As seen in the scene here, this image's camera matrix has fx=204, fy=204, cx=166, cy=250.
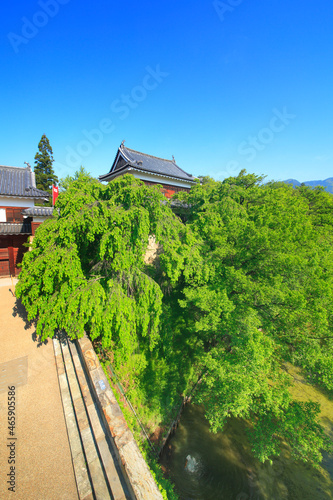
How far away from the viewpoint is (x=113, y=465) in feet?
12.4

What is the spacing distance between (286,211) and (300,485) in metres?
10.4

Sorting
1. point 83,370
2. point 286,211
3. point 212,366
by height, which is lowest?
point 212,366

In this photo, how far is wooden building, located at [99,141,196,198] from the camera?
15646 millimetres

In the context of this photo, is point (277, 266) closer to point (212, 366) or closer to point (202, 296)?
point (202, 296)

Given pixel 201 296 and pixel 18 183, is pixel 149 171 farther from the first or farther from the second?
pixel 201 296

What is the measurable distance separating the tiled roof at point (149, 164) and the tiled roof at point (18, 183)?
5.47 metres

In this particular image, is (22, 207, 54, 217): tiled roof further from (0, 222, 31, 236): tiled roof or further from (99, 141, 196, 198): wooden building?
(99, 141, 196, 198): wooden building

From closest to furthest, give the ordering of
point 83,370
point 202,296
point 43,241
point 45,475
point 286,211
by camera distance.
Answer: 1. point 45,475
2. point 83,370
3. point 43,241
4. point 202,296
5. point 286,211

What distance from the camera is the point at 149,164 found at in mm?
18906

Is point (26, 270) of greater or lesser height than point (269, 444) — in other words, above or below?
above

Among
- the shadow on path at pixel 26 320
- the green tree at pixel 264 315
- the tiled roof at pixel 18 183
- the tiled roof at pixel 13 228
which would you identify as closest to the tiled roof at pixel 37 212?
the tiled roof at pixel 13 228

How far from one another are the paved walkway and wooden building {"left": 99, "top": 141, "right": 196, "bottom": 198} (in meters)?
12.7

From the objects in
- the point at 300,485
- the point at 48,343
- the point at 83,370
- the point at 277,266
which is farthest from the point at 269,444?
the point at 48,343

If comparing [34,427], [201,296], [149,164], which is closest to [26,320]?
[34,427]
